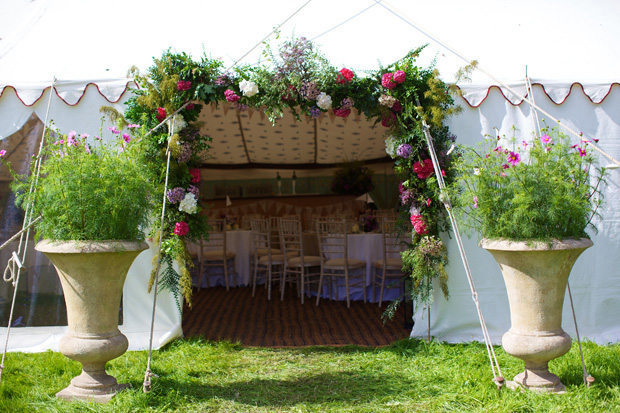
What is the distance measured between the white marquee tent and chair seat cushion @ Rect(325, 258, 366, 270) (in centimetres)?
172

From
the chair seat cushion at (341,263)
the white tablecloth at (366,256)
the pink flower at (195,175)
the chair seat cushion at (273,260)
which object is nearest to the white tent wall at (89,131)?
the pink flower at (195,175)

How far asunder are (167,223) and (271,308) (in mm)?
2224

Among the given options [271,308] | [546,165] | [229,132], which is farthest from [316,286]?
[546,165]

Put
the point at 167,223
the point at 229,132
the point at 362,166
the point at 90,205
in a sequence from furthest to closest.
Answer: the point at 362,166, the point at 229,132, the point at 167,223, the point at 90,205

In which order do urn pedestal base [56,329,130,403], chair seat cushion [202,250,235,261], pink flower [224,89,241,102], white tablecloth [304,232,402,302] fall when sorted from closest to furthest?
urn pedestal base [56,329,130,403] < pink flower [224,89,241,102] < white tablecloth [304,232,402,302] < chair seat cushion [202,250,235,261]

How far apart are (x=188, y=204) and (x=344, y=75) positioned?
1551 millimetres

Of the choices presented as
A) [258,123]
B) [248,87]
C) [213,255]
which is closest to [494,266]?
[248,87]

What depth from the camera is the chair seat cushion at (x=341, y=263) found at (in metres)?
5.92

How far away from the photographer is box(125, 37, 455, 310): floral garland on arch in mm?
3889

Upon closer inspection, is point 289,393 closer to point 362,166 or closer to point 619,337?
point 619,337

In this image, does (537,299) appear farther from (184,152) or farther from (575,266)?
(184,152)

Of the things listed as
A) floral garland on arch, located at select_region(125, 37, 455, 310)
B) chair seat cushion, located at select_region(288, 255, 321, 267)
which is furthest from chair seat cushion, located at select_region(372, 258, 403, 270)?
floral garland on arch, located at select_region(125, 37, 455, 310)

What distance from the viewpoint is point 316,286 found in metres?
6.55

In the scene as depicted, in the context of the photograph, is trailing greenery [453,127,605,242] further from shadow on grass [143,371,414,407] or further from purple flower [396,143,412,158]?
shadow on grass [143,371,414,407]
